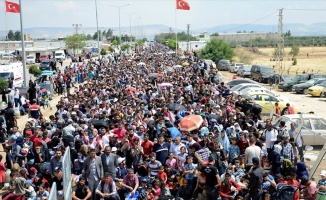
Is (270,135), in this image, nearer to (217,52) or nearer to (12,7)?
(12,7)

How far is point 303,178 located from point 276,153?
98 centimetres

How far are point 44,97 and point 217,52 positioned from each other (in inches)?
1614

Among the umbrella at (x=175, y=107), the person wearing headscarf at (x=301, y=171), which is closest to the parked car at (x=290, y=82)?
the umbrella at (x=175, y=107)

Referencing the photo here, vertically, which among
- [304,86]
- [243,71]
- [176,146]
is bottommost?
[304,86]

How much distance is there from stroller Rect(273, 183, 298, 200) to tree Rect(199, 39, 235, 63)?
55.3m

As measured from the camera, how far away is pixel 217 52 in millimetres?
64125

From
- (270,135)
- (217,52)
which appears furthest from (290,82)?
(217,52)

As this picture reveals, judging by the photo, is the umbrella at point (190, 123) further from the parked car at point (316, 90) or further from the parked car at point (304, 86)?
the parked car at point (304, 86)

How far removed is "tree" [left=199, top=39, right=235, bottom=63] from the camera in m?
64.1

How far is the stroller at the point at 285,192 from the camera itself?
9.08m

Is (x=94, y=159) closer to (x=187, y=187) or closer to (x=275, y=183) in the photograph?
(x=187, y=187)

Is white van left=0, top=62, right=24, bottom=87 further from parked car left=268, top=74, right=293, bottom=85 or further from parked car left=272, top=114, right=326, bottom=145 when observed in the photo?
parked car left=272, top=114, right=326, bottom=145

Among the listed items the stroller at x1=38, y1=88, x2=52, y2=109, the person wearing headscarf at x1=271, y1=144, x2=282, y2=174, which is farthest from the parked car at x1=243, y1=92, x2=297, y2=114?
the person wearing headscarf at x1=271, y1=144, x2=282, y2=174

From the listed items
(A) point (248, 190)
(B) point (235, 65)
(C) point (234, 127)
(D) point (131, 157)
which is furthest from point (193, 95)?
(B) point (235, 65)
